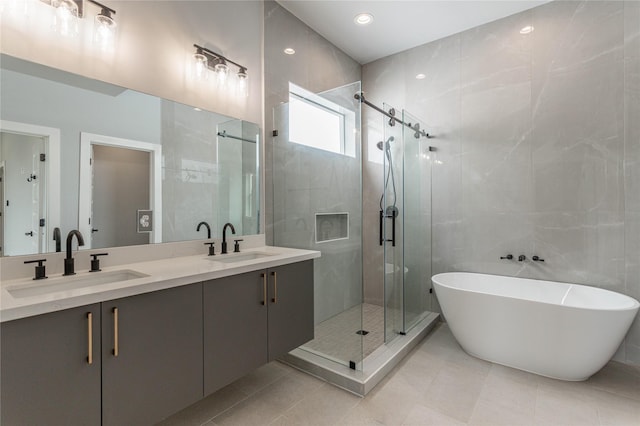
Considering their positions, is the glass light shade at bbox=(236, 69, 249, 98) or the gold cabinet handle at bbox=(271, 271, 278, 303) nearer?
the gold cabinet handle at bbox=(271, 271, 278, 303)

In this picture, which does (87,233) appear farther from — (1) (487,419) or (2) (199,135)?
(1) (487,419)

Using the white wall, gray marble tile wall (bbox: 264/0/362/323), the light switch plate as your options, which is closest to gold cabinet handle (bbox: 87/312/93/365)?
the light switch plate

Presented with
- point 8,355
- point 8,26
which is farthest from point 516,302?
point 8,26

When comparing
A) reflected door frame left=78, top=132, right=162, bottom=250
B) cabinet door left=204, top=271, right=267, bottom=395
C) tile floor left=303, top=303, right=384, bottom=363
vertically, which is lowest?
tile floor left=303, top=303, right=384, bottom=363

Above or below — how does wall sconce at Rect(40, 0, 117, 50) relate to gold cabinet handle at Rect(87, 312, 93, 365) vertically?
above

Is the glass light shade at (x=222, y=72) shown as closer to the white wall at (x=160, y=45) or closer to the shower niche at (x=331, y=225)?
the white wall at (x=160, y=45)

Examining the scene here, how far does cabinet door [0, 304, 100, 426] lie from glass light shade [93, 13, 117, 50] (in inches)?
55.8

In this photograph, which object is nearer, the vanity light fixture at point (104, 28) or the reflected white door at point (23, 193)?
the reflected white door at point (23, 193)

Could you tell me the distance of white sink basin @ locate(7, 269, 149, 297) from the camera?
133 cm

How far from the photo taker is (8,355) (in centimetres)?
100

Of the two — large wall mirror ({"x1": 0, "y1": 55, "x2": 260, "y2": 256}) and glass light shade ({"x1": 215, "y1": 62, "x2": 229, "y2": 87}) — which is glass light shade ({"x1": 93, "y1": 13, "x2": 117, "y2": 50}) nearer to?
large wall mirror ({"x1": 0, "y1": 55, "x2": 260, "y2": 256})

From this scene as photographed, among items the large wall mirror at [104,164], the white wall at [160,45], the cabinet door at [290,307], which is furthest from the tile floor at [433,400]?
the white wall at [160,45]

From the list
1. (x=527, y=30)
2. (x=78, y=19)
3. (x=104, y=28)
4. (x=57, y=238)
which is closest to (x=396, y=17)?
(x=527, y=30)

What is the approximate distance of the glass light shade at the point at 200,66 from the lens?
2154mm
